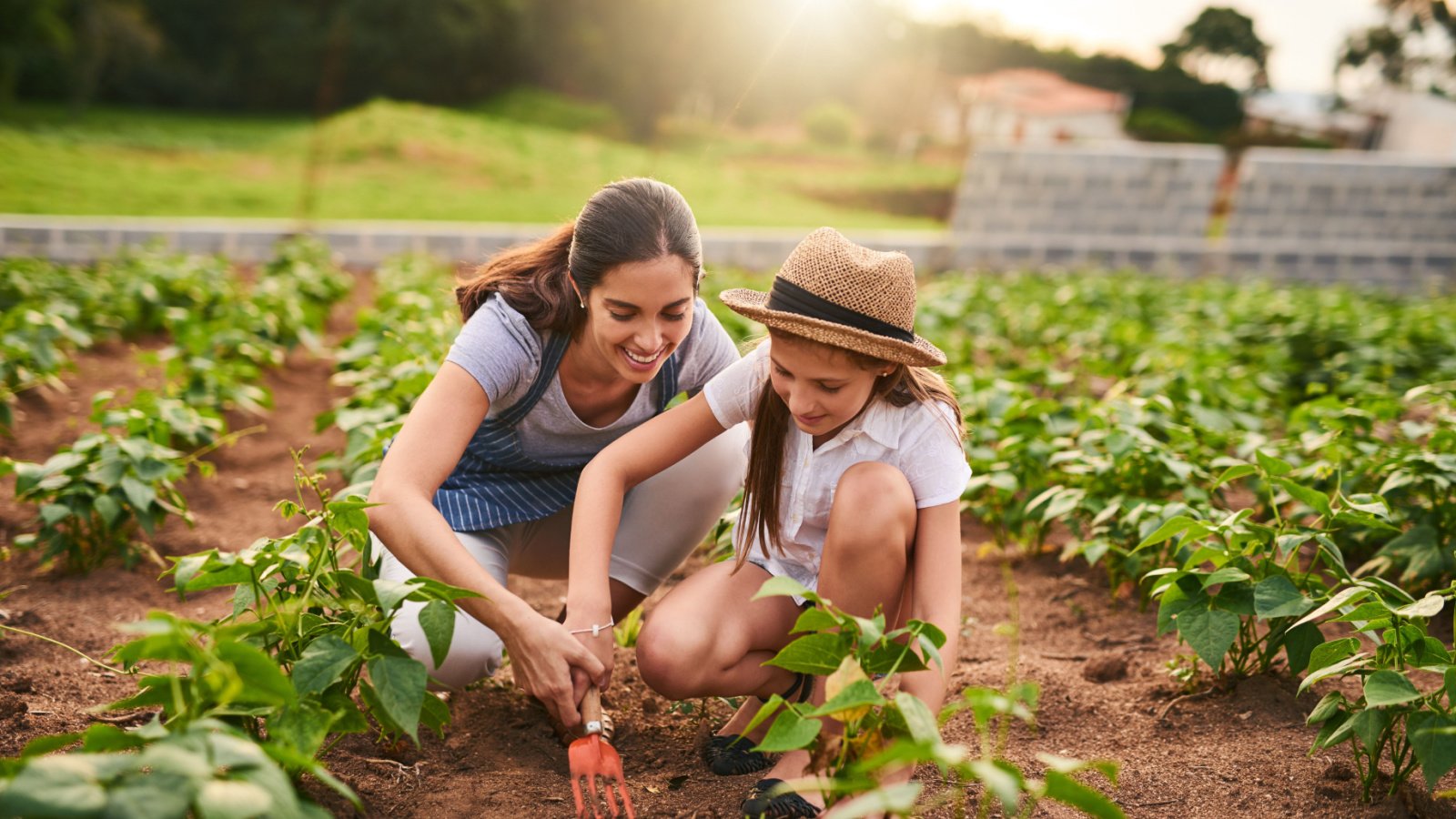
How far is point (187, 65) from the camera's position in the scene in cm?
1489

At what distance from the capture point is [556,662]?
1556 millimetres

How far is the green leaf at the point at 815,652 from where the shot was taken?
1.30 m

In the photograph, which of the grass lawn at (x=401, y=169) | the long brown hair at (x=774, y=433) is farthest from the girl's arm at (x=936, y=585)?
the grass lawn at (x=401, y=169)

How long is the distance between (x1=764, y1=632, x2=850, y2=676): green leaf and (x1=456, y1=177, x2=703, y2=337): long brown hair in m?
0.73

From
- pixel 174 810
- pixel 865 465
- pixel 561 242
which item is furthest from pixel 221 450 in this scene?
pixel 174 810

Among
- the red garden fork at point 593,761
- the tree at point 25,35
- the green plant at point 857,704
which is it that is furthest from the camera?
the tree at point 25,35

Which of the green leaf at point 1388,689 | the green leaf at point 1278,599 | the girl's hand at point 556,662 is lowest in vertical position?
the girl's hand at point 556,662

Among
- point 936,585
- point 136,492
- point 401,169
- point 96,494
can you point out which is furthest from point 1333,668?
point 401,169

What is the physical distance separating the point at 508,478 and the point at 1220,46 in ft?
45.8

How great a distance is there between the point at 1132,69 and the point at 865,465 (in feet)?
48.8

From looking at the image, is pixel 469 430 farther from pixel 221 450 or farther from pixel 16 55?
pixel 16 55

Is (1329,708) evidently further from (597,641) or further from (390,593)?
(390,593)

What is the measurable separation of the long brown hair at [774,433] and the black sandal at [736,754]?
0.23 meters

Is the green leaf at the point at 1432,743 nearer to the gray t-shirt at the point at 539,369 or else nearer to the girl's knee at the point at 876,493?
the girl's knee at the point at 876,493
